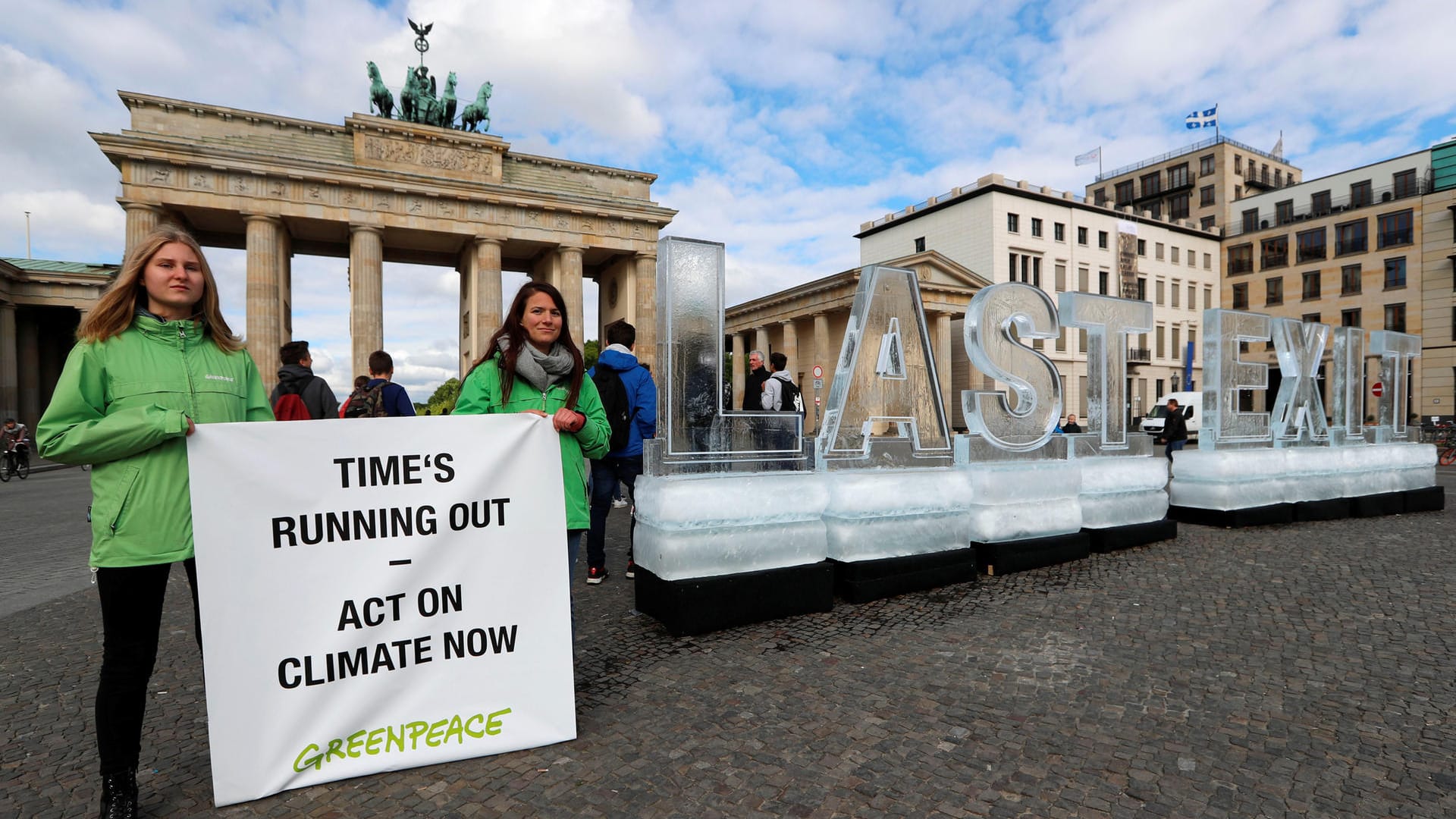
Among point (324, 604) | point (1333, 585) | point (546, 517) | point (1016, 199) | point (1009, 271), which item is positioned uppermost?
point (1016, 199)

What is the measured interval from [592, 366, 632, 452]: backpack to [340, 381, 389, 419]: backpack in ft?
8.19

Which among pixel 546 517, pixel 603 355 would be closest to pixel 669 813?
pixel 546 517

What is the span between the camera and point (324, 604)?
249cm

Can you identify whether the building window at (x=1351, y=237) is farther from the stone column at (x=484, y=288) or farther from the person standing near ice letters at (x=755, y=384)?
the person standing near ice letters at (x=755, y=384)

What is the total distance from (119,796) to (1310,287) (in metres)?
63.8

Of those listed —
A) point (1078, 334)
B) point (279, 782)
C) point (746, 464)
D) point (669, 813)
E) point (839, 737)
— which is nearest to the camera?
point (669, 813)

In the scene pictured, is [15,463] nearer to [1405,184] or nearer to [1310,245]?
[1310,245]

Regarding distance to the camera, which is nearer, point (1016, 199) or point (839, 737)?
point (839, 737)

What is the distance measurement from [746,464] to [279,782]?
2.97 metres

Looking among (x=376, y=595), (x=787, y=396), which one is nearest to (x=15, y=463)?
(x=787, y=396)

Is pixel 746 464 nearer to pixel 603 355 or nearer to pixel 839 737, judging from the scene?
pixel 603 355

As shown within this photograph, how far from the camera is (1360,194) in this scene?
46.4 meters

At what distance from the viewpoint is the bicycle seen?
58.3 ft

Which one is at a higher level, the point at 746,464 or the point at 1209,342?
the point at 1209,342
